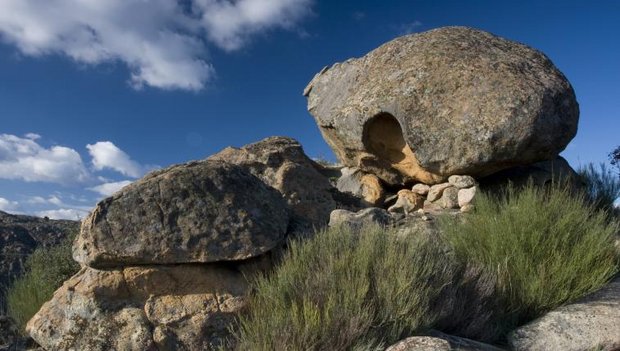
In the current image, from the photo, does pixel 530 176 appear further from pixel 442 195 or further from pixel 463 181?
pixel 442 195

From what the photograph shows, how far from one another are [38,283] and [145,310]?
3.03m

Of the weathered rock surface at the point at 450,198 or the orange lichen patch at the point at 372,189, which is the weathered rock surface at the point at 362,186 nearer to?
the orange lichen patch at the point at 372,189

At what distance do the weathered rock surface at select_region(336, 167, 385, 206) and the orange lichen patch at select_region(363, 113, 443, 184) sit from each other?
1.55 ft

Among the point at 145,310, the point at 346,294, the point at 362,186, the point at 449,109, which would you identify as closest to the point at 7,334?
the point at 145,310

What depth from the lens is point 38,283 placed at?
7.05 meters

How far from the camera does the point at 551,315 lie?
17.0ft

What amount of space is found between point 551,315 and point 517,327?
1.16 ft

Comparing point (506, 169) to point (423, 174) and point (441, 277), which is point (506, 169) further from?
point (441, 277)

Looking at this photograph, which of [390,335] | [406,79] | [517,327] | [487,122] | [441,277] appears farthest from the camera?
[406,79]

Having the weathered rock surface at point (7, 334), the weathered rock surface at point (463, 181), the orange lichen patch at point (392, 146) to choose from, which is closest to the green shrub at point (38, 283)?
the weathered rock surface at point (7, 334)

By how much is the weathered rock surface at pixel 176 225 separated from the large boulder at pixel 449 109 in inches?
128

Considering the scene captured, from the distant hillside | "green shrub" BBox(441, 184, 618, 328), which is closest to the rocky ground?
"green shrub" BBox(441, 184, 618, 328)

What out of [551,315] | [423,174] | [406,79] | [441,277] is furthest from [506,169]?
[441,277]

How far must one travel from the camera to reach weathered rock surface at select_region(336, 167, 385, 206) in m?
8.61
